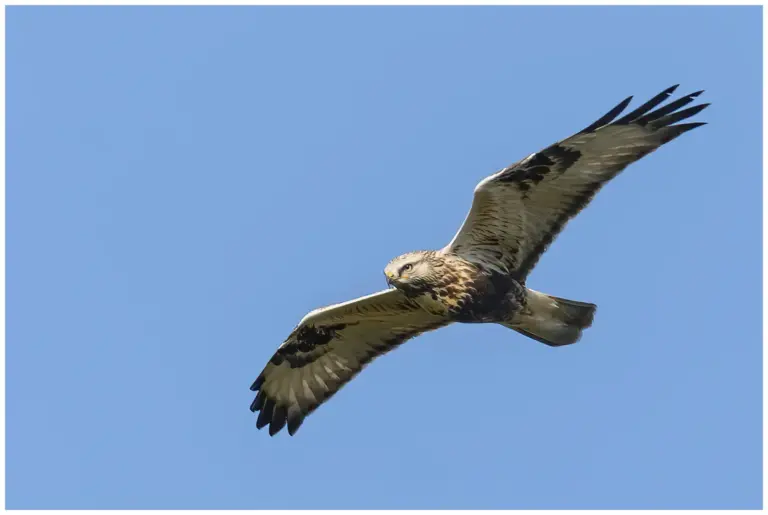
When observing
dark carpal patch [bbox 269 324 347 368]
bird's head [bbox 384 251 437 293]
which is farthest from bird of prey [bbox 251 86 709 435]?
dark carpal patch [bbox 269 324 347 368]

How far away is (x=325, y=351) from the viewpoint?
15070 millimetres

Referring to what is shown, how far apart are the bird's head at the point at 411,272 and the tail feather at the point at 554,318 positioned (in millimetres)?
1042

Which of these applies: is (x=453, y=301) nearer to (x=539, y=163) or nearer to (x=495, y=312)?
(x=495, y=312)

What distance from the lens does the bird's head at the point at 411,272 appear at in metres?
13.6

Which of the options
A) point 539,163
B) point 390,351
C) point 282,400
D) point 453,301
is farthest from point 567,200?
point 282,400

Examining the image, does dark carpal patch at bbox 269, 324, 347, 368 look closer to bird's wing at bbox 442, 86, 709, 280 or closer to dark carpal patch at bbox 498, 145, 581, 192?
bird's wing at bbox 442, 86, 709, 280

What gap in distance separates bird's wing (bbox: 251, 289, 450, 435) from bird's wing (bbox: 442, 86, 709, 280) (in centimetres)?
104

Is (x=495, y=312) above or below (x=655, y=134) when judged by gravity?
below

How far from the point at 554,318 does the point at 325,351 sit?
2.50 m

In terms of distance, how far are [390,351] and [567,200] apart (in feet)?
8.15

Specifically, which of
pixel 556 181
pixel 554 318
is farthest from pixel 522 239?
pixel 554 318

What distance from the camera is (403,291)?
13836mm

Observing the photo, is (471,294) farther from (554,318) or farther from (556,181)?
(556,181)

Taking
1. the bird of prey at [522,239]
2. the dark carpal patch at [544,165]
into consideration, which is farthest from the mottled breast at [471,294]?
the dark carpal patch at [544,165]
